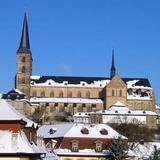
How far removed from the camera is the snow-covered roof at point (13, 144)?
31.9 meters

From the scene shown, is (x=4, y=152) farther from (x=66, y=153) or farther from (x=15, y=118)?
(x=66, y=153)

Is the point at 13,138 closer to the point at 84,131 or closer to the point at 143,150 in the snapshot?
the point at 84,131

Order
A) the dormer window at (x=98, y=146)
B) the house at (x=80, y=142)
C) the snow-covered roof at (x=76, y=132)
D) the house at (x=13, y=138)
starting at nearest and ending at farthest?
the house at (x=13, y=138)
the house at (x=80, y=142)
the dormer window at (x=98, y=146)
the snow-covered roof at (x=76, y=132)

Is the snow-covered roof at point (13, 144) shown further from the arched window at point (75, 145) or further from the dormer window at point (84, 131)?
the dormer window at point (84, 131)

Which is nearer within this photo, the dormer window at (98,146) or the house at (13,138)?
the house at (13,138)

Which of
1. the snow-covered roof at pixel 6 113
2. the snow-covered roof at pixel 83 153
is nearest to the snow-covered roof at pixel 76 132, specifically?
the snow-covered roof at pixel 83 153

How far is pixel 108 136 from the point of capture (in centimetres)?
6219

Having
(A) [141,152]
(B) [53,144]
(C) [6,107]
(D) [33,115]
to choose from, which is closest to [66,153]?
(B) [53,144]

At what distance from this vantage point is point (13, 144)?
32.2 m

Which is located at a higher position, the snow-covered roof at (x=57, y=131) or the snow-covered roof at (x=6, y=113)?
the snow-covered roof at (x=6, y=113)

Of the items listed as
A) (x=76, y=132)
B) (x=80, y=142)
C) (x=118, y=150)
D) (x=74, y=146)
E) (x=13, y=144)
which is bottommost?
(x=118, y=150)

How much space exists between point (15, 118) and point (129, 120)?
168 meters

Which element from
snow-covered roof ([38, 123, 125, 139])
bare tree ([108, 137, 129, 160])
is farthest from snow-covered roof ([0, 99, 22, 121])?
snow-covered roof ([38, 123, 125, 139])

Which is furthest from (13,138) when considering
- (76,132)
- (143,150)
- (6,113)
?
(143,150)
